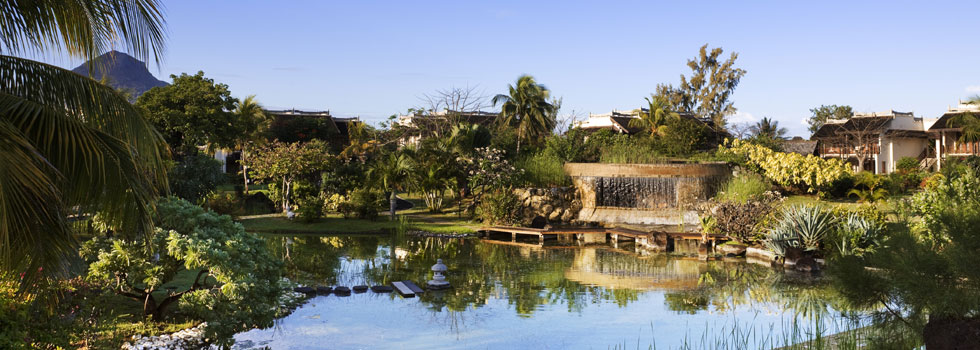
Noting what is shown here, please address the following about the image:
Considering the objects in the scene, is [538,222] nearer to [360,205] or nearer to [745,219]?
[360,205]

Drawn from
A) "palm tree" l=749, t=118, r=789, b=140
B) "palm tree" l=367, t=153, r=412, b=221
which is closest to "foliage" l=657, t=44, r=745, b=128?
"palm tree" l=749, t=118, r=789, b=140

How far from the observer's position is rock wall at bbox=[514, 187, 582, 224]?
78.1ft

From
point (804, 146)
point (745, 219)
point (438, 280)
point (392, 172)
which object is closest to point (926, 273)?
point (438, 280)

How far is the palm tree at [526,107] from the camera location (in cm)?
3186

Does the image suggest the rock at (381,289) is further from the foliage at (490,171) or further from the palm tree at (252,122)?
the palm tree at (252,122)

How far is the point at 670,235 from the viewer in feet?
60.4

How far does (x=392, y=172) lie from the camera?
78.6 ft

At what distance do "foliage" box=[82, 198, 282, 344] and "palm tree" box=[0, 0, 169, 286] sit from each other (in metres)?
1.48

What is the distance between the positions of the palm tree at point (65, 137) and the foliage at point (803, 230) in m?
12.4

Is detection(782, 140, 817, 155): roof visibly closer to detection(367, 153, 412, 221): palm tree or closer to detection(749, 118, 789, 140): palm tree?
detection(749, 118, 789, 140): palm tree

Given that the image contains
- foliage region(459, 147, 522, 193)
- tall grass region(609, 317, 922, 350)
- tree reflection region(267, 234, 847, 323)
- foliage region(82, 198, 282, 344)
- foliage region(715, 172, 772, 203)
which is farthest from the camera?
foliage region(459, 147, 522, 193)

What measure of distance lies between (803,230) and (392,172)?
42.8 ft

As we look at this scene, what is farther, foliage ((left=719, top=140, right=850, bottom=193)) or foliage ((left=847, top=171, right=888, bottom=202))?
foliage ((left=719, top=140, right=850, bottom=193))

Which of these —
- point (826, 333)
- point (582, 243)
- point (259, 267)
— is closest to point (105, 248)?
point (259, 267)
